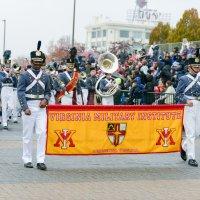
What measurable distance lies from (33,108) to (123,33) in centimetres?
13462

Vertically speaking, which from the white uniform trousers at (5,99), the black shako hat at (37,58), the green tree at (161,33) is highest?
the green tree at (161,33)

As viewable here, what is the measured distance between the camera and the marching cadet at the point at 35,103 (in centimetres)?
1159

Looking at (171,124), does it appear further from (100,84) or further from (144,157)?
(100,84)

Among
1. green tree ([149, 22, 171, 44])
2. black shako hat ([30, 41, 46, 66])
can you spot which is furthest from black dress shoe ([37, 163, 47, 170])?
green tree ([149, 22, 171, 44])

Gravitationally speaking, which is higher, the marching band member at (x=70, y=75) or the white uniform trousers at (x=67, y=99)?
the marching band member at (x=70, y=75)

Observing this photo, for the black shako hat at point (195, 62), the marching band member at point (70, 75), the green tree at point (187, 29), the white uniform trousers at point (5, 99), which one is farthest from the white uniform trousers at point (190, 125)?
the green tree at point (187, 29)

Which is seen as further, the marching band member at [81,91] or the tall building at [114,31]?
the tall building at [114,31]

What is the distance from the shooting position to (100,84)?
20.2 metres

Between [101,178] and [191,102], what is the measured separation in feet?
8.97

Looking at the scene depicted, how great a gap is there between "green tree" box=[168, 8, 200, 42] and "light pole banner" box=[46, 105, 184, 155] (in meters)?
52.4

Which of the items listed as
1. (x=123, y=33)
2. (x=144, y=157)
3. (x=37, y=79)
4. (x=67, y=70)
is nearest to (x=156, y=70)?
(x=67, y=70)

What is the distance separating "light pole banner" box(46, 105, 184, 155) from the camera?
11570 mm

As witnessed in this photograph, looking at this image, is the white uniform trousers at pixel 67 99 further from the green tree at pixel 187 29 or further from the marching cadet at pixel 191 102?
the green tree at pixel 187 29

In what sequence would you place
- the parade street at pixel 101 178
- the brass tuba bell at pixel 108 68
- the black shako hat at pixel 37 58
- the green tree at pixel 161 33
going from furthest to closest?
the green tree at pixel 161 33 < the brass tuba bell at pixel 108 68 < the black shako hat at pixel 37 58 < the parade street at pixel 101 178
